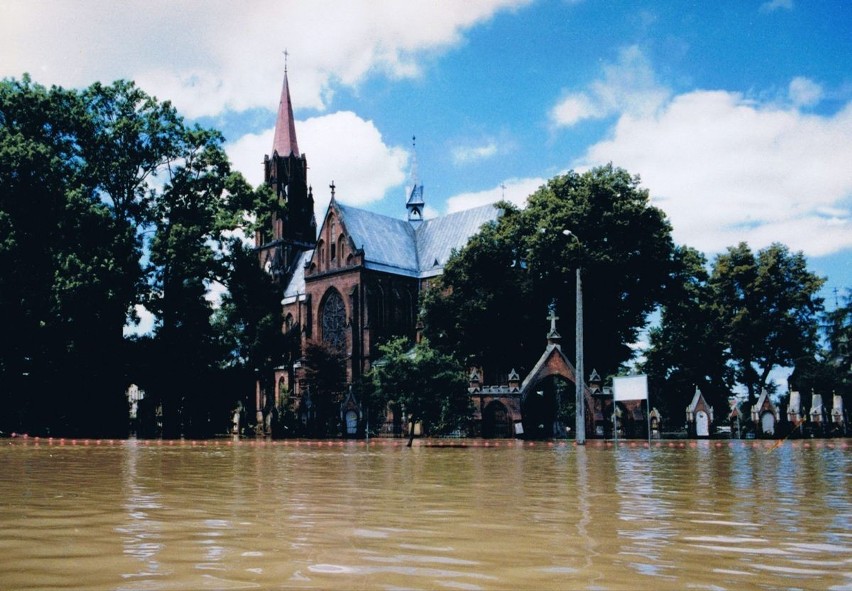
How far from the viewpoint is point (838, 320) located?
65.8m

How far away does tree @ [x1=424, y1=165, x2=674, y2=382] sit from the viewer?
4406cm

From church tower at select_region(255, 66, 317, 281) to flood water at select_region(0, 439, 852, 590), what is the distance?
229 feet

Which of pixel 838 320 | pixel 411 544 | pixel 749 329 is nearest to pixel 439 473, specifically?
pixel 411 544

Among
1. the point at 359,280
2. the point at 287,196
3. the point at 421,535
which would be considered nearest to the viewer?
the point at 421,535

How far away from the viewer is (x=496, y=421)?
42.4m

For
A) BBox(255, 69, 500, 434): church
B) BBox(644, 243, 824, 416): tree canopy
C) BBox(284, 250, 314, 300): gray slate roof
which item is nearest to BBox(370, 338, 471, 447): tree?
BBox(255, 69, 500, 434): church

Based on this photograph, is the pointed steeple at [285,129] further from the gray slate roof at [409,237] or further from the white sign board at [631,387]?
the white sign board at [631,387]

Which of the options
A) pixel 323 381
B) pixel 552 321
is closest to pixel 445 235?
pixel 323 381

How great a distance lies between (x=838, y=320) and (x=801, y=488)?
61.7 m

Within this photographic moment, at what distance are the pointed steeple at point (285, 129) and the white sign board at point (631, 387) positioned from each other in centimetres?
5604

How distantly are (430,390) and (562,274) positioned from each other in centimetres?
969

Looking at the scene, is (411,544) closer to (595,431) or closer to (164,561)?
(164,561)

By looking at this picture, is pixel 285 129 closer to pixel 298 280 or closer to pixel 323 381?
pixel 298 280

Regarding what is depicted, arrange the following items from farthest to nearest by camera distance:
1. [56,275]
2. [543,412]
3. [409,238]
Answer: [409,238], [543,412], [56,275]
